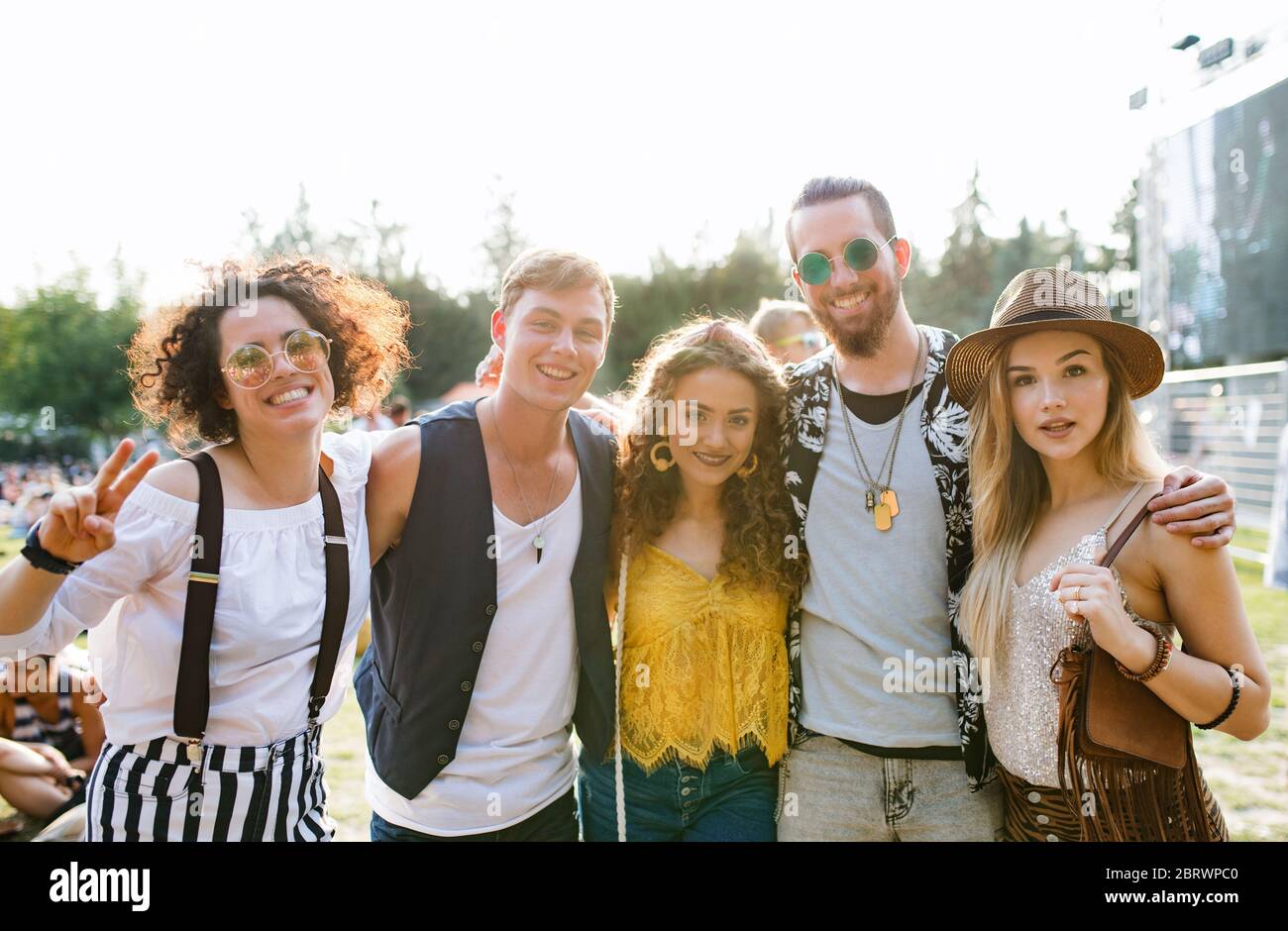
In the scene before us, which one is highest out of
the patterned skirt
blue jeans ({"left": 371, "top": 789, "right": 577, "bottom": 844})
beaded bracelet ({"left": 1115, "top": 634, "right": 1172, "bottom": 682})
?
beaded bracelet ({"left": 1115, "top": 634, "right": 1172, "bottom": 682})

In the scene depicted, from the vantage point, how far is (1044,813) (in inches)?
92.2

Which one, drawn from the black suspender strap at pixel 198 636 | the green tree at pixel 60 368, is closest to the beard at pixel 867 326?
the black suspender strap at pixel 198 636

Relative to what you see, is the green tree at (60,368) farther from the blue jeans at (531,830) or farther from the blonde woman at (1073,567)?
the blonde woman at (1073,567)

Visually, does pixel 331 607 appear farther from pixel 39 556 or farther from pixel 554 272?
pixel 554 272

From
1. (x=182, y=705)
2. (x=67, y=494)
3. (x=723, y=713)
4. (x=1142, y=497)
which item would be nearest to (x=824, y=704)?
(x=723, y=713)

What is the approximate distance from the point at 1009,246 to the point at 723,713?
35636 mm

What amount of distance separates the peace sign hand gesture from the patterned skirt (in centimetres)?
263

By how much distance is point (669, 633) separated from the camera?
2.66 meters

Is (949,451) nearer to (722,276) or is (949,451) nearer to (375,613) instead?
(375,613)

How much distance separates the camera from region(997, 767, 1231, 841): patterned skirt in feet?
7.45

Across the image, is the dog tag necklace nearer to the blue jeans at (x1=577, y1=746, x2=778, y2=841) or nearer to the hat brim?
the hat brim

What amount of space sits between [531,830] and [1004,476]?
6.52ft

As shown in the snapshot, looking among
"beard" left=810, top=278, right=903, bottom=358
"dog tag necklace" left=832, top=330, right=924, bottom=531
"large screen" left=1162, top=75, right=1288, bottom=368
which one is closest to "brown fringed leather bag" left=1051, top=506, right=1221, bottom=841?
"dog tag necklace" left=832, top=330, right=924, bottom=531

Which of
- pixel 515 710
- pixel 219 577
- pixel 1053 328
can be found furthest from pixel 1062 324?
pixel 219 577
